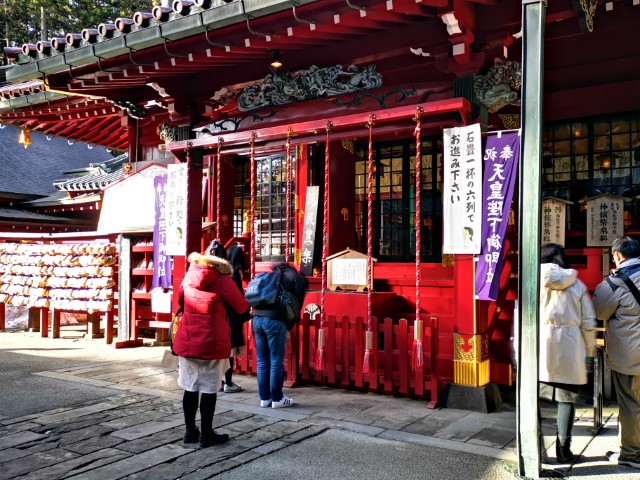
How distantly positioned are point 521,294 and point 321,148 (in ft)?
21.0

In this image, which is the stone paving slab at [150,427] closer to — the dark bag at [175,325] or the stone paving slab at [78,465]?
the stone paving slab at [78,465]

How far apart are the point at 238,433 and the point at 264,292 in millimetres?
1583

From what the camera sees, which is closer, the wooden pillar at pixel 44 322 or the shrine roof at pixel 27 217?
the wooden pillar at pixel 44 322

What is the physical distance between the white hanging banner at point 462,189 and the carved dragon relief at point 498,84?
46cm

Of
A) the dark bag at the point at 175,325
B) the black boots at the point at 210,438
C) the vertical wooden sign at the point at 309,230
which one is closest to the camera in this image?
the black boots at the point at 210,438

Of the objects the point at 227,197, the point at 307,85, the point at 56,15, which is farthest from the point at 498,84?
the point at 56,15

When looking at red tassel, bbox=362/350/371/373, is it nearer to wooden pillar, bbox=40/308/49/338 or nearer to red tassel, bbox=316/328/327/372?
red tassel, bbox=316/328/327/372

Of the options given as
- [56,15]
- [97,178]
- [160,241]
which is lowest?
[160,241]

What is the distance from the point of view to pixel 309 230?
1001cm

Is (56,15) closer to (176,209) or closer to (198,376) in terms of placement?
(176,209)

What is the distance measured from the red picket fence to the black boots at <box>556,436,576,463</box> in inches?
72.4

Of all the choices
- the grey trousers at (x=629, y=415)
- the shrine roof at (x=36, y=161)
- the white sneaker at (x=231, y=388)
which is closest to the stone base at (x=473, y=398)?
the grey trousers at (x=629, y=415)

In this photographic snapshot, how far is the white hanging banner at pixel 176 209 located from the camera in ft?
29.3

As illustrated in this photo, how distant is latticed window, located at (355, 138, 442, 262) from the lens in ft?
30.4
